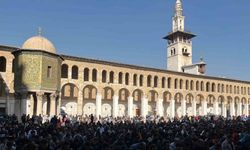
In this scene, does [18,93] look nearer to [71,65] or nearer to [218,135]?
[71,65]

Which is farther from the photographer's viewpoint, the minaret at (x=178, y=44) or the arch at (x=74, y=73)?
the minaret at (x=178, y=44)

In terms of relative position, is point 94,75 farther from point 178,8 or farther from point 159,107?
point 178,8

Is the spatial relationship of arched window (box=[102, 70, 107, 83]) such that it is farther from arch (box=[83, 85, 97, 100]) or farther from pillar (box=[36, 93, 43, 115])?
pillar (box=[36, 93, 43, 115])

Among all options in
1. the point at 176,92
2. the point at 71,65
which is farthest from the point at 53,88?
the point at 176,92

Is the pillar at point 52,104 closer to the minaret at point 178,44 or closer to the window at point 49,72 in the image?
the window at point 49,72

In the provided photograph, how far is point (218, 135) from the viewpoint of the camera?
13969 mm

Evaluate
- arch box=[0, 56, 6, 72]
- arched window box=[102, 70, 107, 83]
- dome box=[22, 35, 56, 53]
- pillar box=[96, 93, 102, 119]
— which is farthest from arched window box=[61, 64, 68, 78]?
dome box=[22, 35, 56, 53]

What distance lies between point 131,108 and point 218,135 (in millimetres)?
34546

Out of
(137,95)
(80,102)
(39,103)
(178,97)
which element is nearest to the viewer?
(39,103)

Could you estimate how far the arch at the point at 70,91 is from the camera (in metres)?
45.0

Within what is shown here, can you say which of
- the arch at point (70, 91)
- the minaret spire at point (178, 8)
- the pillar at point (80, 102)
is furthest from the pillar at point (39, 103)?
the minaret spire at point (178, 8)

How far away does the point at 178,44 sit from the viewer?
69.3 m

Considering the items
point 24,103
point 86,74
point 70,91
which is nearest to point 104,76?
point 86,74

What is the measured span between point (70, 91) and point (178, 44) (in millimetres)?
30772
